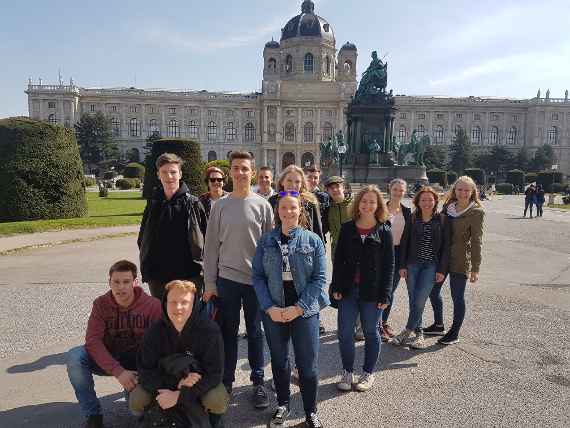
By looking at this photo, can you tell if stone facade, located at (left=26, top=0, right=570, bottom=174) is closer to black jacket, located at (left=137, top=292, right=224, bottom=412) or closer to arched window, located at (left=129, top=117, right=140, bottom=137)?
arched window, located at (left=129, top=117, right=140, bottom=137)

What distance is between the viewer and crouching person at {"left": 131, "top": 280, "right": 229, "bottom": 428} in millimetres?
2967

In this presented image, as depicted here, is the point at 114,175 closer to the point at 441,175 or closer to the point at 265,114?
the point at 265,114

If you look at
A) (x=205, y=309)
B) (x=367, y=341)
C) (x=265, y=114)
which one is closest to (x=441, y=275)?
(x=367, y=341)

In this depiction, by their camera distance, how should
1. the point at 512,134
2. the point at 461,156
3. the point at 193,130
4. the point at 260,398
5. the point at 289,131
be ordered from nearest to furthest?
the point at 260,398 < the point at 461,156 < the point at 289,131 < the point at 193,130 < the point at 512,134

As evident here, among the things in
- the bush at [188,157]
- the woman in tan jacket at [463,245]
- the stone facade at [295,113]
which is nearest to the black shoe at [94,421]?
the woman in tan jacket at [463,245]

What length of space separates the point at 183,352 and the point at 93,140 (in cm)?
6936

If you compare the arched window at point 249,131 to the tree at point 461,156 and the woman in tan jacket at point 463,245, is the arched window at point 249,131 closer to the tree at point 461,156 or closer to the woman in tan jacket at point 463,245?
the tree at point 461,156

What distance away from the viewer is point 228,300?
3.68 m

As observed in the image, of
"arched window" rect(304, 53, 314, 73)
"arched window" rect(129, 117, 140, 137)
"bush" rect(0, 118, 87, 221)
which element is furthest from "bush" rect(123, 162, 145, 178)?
"arched window" rect(304, 53, 314, 73)

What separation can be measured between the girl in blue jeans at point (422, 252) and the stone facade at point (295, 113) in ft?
253

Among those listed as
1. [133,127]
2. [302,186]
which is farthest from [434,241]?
[133,127]

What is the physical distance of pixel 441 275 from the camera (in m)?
4.97

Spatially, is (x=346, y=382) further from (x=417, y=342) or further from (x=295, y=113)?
(x=295, y=113)

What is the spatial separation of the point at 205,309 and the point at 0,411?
1.79m
